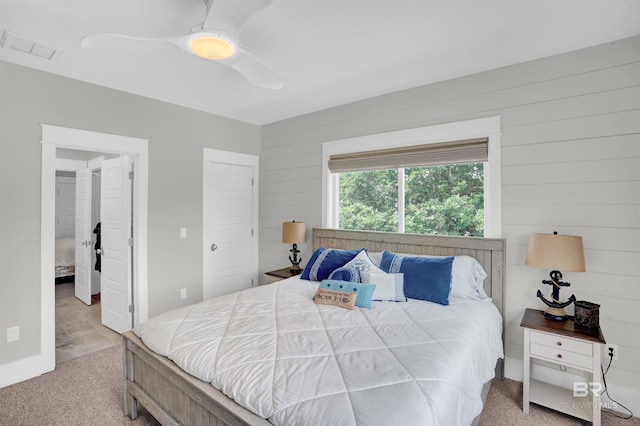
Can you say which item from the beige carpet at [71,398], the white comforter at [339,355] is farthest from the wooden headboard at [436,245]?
the beige carpet at [71,398]

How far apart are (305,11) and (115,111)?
2.37 metres

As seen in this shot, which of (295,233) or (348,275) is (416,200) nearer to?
(348,275)

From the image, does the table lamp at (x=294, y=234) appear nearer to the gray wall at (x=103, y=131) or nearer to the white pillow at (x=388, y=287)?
the gray wall at (x=103, y=131)

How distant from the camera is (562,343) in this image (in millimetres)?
2107

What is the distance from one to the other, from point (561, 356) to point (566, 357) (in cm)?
3

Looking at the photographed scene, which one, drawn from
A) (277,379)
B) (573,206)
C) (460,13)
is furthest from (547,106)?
(277,379)

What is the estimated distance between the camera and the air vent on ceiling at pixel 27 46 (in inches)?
87.9

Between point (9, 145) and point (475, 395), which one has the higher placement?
point (9, 145)

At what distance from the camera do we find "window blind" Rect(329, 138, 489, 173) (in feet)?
9.20

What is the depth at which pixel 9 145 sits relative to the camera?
2.58 metres

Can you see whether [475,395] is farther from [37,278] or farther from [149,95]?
[149,95]

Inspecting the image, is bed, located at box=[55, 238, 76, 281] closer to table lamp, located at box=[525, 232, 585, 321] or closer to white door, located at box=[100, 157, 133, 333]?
white door, located at box=[100, 157, 133, 333]

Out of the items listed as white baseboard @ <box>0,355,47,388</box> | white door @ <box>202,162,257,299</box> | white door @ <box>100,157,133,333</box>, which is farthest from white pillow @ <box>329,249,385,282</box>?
white baseboard @ <box>0,355,47,388</box>

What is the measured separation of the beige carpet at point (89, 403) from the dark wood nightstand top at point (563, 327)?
24.0 inches
